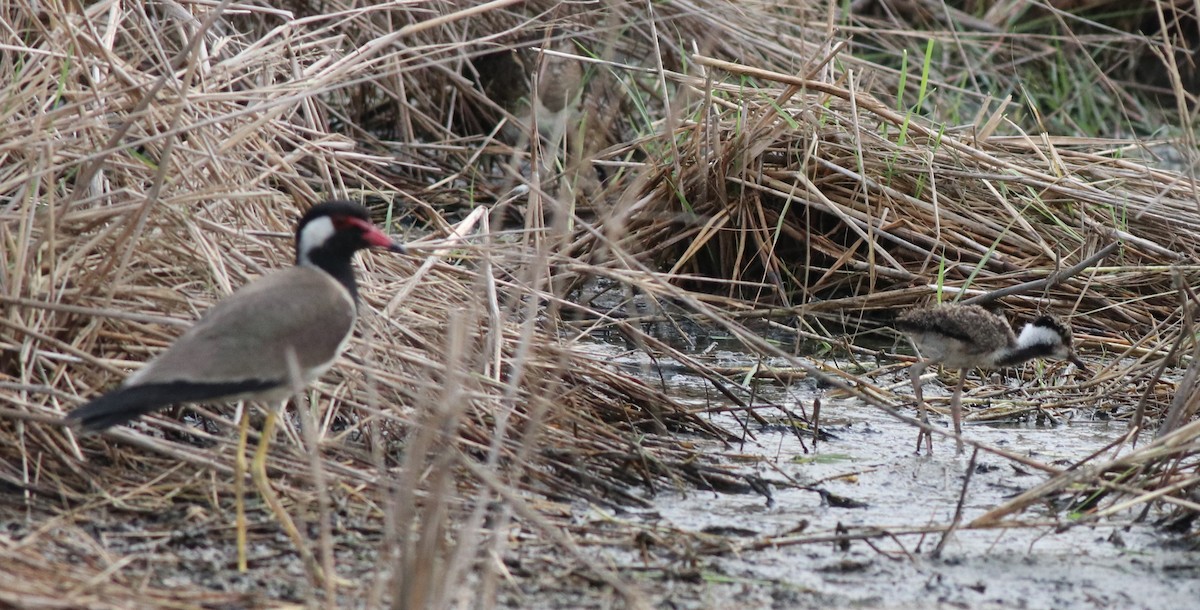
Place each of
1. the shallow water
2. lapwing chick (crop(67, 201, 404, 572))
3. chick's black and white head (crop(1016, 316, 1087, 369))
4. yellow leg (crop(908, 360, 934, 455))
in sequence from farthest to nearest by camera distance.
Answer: chick's black and white head (crop(1016, 316, 1087, 369))
yellow leg (crop(908, 360, 934, 455))
the shallow water
lapwing chick (crop(67, 201, 404, 572))

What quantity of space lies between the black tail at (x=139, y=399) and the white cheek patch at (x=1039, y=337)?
306 cm

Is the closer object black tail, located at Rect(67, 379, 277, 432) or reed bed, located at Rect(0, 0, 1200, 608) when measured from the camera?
black tail, located at Rect(67, 379, 277, 432)

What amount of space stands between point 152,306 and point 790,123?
123 inches

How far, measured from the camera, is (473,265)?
5.38m

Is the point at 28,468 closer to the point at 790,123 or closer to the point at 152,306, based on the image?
the point at 152,306

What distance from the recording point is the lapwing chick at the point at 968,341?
514 cm

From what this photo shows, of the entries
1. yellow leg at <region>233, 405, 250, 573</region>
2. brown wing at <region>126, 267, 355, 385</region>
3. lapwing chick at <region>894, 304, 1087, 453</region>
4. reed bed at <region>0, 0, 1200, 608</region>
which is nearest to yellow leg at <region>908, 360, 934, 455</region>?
lapwing chick at <region>894, 304, 1087, 453</region>

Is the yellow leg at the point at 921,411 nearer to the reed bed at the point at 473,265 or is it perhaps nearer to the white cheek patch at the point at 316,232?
the reed bed at the point at 473,265

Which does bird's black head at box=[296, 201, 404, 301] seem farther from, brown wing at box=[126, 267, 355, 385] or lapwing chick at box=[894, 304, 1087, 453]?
lapwing chick at box=[894, 304, 1087, 453]

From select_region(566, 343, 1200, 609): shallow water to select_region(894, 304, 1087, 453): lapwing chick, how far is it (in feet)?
1.21

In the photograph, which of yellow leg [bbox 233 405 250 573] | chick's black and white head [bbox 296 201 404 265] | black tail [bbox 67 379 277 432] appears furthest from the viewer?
chick's black and white head [bbox 296 201 404 265]

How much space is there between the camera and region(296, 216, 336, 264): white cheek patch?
153 inches

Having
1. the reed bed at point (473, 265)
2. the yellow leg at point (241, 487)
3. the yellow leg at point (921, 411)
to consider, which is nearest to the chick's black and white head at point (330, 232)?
the reed bed at point (473, 265)

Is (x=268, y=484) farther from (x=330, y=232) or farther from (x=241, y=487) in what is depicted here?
(x=330, y=232)
